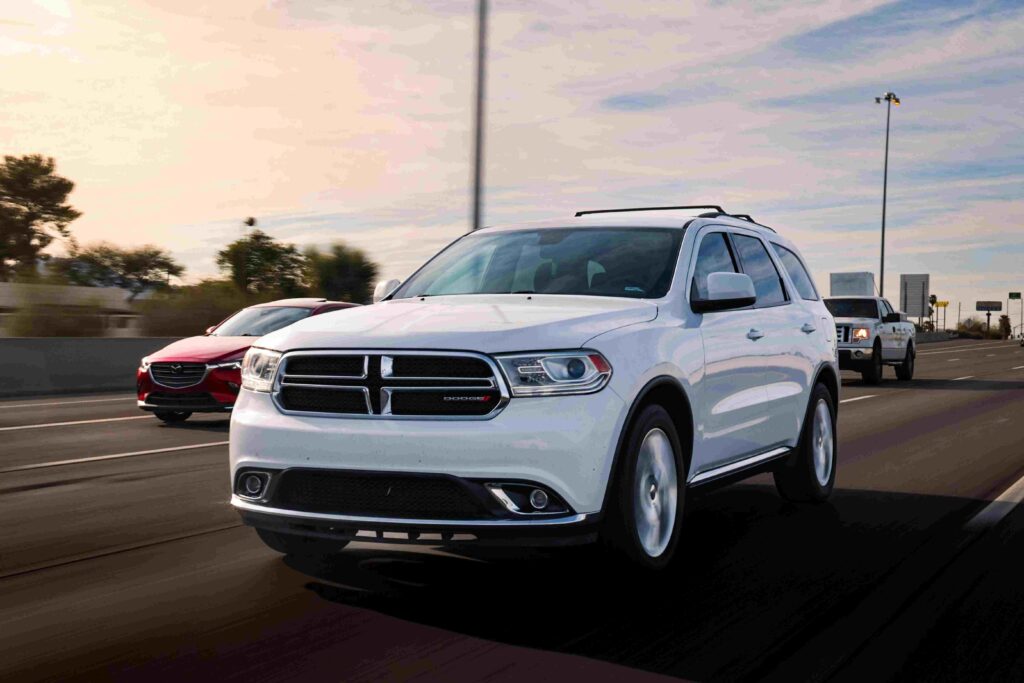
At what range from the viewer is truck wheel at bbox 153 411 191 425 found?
48.4 feet

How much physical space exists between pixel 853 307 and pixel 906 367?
169 cm

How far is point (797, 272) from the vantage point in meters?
9.20

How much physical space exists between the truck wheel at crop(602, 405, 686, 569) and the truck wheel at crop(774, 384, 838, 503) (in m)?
2.14

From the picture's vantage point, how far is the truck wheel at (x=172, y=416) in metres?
14.7

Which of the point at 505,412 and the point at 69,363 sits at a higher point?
the point at 505,412

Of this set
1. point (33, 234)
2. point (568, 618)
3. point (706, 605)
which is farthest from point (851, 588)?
point (33, 234)

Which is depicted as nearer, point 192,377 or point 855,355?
point 192,377

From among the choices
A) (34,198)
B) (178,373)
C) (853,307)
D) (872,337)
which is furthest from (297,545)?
(34,198)

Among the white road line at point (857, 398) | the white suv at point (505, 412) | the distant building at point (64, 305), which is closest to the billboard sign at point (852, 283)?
the white road line at point (857, 398)

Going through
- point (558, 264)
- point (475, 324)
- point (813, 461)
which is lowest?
point (813, 461)

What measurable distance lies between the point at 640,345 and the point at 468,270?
179 centimetres

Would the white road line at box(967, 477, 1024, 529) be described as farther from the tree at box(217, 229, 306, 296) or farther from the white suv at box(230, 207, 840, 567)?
the tree at box(217, 229, 306, 296)

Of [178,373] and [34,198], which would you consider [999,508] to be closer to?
[178,373]

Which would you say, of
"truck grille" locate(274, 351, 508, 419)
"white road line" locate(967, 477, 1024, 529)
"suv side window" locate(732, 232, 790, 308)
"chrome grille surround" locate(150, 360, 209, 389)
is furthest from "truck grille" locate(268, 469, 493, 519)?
"chrome grille surround" locate(150, 360, 209, 389)
